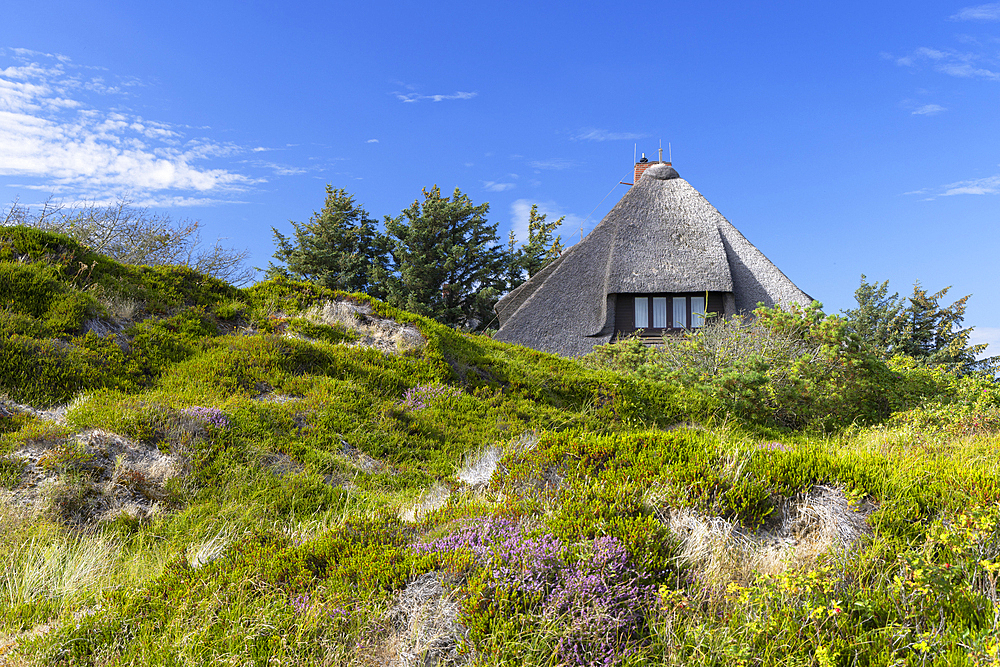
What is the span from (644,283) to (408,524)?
18.8 metres

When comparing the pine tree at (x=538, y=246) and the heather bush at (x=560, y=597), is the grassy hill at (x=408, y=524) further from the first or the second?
the pine tree at (x=538, y=246)

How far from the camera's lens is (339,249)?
3116cm

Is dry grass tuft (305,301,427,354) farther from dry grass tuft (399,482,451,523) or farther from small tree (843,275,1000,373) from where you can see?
small tree (843,275,1000,373)

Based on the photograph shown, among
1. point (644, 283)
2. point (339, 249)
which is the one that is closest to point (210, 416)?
point (644, 283)

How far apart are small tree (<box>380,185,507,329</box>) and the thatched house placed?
22.8ft

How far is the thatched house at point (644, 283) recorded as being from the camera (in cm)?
2181

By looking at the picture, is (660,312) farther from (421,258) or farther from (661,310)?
(421,258)

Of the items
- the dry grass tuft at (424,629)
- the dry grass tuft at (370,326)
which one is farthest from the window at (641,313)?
the dry grass tuft at (424,629)

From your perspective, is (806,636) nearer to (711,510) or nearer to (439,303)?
(711,510)

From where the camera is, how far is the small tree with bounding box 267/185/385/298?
98.8 ft

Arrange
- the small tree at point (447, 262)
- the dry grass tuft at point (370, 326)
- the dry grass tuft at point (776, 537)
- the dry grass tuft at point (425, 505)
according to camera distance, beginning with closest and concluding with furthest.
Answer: the dry grass tuft at point (776, 537) → the dry grass tuft at point (425, 505) → the dry grass tuft at point (370, 326) → the small tree at point (447, 262)

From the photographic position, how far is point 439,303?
96.5 feet

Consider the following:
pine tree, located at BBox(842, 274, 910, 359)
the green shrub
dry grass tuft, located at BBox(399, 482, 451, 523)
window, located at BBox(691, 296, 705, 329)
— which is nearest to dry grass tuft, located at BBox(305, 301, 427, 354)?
dry grass tuft, located at BBox(399, 482, 451, 523)

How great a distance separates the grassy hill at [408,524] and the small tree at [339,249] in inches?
814
